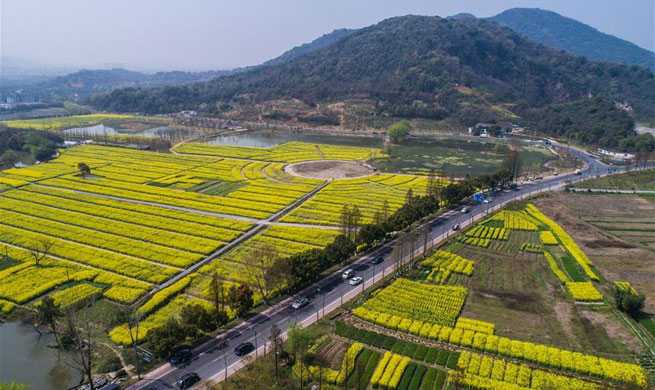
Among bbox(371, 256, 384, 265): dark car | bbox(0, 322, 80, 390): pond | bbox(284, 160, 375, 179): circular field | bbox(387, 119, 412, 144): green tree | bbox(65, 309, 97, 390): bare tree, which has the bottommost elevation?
bbox(0, 322, 80, 390): pond

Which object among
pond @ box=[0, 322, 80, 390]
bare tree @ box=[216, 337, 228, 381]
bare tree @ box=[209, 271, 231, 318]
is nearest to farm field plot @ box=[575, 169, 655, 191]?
bare tree @ box=[209, 271, 231, 318]

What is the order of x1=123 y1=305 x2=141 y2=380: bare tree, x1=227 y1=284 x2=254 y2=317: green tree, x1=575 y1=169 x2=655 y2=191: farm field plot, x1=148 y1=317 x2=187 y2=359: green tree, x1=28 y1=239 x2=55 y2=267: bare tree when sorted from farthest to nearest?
x1=575 y1=169 x2=655 y2=191: farm field plot
x1=28 y1=239 x2=55 y2=267: bare tree
x1=227 y1=284 x2=254 y2=317: green tree
x1=148 y1=317 x2=187 y2=359: green tree
x1=123 y1=305 x2=141 y2=380: bare tree

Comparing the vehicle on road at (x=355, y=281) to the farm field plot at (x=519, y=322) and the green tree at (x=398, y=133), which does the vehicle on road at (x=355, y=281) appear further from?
the green tree at (x=398, y=133)

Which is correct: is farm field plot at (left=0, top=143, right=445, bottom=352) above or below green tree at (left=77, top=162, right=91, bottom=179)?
below

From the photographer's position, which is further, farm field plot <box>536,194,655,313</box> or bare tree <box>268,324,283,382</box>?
farm field plot <box>536,194,655,313</box>

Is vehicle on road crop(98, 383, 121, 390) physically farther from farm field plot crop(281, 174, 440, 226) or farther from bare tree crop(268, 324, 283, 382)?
farm field plot crop(281, 174, 440, 226)

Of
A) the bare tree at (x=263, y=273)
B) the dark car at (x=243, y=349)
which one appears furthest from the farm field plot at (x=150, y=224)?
the dark car at (x=243, y=349)

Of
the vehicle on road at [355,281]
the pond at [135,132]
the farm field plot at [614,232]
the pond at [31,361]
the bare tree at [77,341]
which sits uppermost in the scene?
the pond at [135,132]

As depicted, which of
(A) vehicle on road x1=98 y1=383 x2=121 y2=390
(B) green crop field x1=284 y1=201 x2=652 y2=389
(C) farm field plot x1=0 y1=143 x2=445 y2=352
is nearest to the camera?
(A) vehicle on road x1=98 y1=383 x2=121 y2=390
